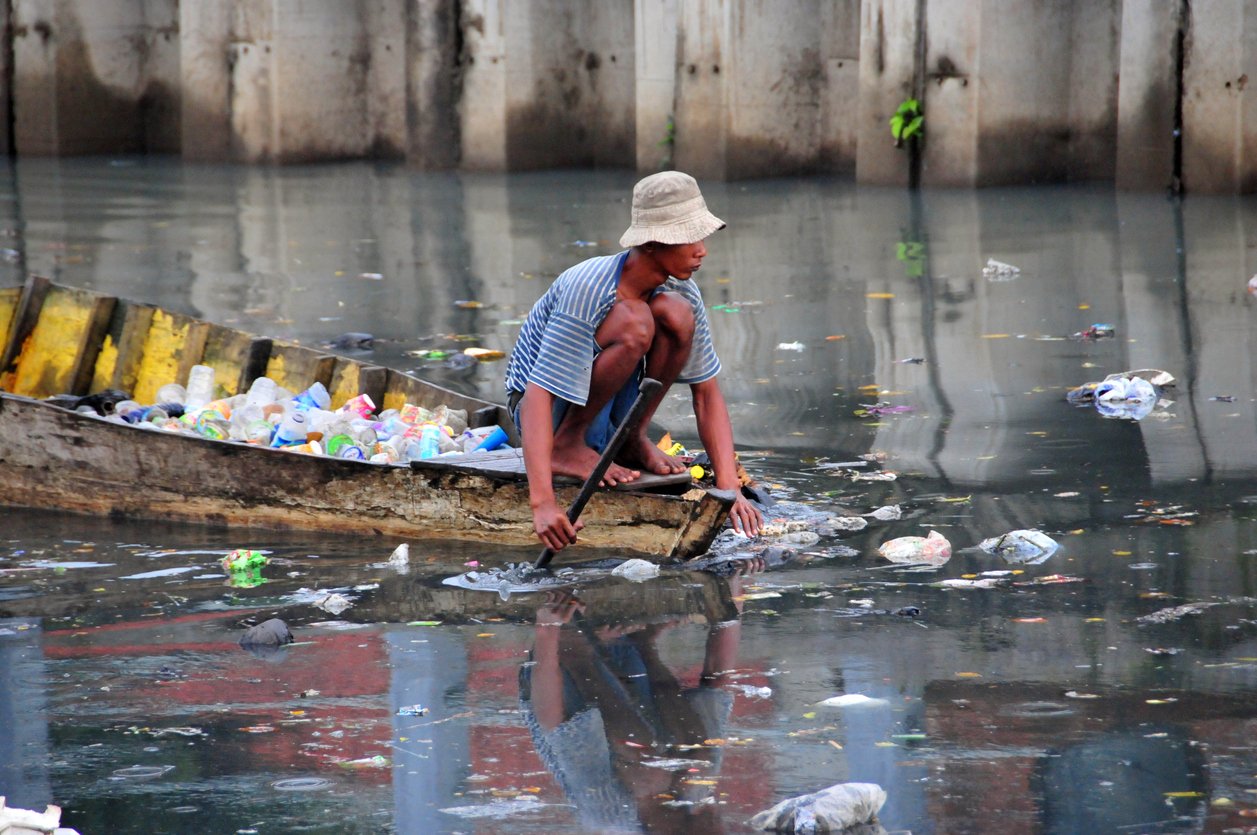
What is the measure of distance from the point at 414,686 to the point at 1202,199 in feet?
37.6

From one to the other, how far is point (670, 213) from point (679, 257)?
0.13 meters

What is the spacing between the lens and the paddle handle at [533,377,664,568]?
4527mm

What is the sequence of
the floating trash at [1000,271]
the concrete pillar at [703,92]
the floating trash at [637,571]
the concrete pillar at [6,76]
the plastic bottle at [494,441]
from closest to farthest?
the floating trash at [637,571] < the plastic bottle at [494,441] < the floating trash at [1000,271] < the concrete pillar at [703,92] < the concrete pillar at [6,76]

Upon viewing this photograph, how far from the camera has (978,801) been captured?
3.21 metres

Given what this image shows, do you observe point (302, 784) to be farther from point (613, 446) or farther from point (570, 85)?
point (570, 85)

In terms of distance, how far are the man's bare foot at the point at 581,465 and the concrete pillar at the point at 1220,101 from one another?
9.85 meters

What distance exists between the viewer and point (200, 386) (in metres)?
6.87

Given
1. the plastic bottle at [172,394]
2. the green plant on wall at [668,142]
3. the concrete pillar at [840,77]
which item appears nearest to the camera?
the plastic bottle at [172,394]

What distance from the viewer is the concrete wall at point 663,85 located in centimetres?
1436

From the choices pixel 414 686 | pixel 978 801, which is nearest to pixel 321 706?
pixel 414 686

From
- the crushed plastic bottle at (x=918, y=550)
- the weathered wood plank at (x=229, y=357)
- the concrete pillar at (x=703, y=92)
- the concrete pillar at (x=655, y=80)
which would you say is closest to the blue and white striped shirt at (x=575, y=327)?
the crushed plastic bottle at (x=918, y=550)

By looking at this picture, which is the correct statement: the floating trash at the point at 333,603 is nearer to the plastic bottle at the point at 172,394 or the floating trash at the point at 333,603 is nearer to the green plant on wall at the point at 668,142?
the plastic bottle at the point at 172,394

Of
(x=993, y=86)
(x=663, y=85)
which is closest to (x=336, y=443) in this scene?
(x=993, y=86)

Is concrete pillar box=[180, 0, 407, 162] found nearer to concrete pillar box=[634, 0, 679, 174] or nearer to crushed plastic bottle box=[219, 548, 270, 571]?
concrete pillar box=[634, 0, 679, 174]
